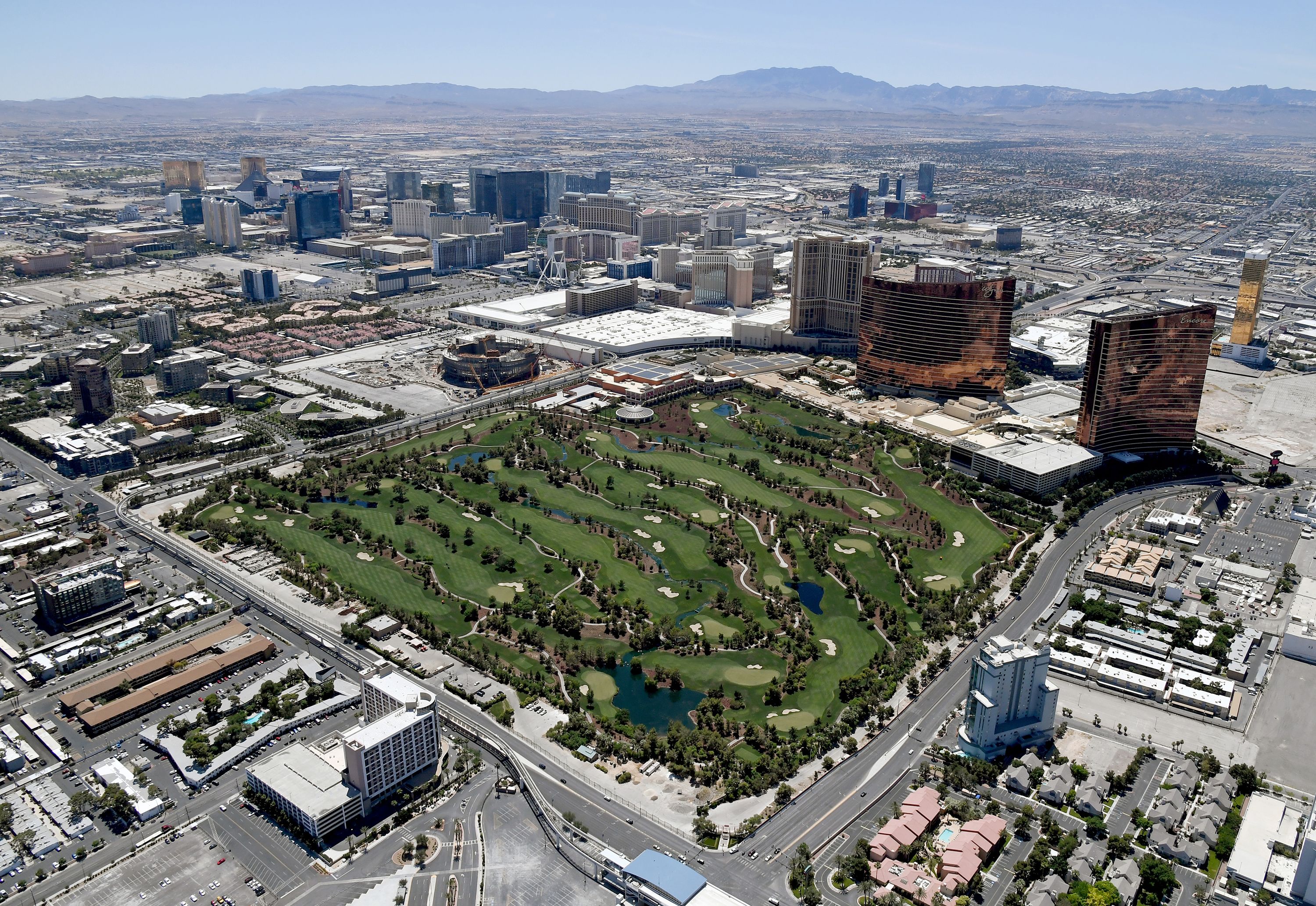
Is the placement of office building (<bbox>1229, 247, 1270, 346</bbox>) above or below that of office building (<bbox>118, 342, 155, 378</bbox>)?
above

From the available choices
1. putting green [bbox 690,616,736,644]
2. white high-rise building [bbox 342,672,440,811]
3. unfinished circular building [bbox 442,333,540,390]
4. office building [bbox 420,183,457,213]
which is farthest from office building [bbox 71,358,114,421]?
office building [bbox 420,183,457,213]

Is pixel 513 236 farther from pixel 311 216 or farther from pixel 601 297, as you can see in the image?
pixel 601 297

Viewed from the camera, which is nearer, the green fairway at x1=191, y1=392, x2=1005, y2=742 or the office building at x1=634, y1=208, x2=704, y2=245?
the green fairway at x1=191, y1=392, x2=1005, y2=742

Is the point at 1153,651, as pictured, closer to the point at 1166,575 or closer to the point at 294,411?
the point at 1166,575

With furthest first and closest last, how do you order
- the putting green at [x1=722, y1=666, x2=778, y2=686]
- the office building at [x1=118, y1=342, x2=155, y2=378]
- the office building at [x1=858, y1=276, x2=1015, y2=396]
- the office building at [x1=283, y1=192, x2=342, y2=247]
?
the office building at [x1=283, y1=192, x2=342, y2=247]
the office building at [x1=118, y1=342, x2=155, y2=378]
the office building at [x1=858, y1=276, x2=1015, y2=396]
the putting green at [x1=722, y1=666, x2=778, y2=686]

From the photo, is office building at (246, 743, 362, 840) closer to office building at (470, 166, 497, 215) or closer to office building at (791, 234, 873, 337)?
office building at (791, 234, 873, 337)

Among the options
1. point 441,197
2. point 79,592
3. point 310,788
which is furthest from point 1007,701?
point 441,197
